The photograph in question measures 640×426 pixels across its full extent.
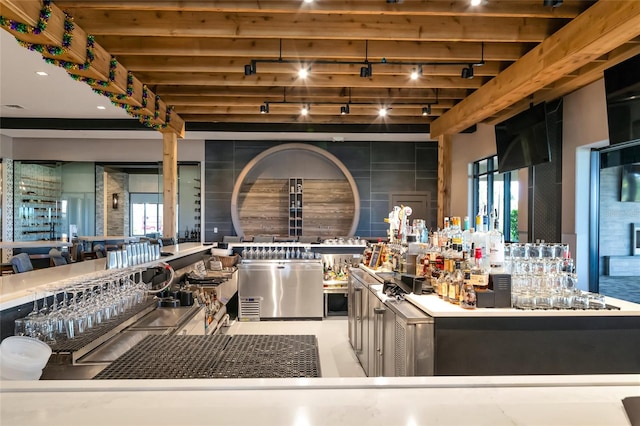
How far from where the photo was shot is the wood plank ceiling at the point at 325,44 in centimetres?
358

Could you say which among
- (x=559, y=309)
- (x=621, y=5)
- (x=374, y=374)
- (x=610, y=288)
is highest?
(x=621, y=5)

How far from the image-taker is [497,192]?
24.9 feet

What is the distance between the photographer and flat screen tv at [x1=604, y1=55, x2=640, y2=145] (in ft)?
13.1

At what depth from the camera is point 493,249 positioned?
2.45m

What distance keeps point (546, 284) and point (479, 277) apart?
1.47 feet

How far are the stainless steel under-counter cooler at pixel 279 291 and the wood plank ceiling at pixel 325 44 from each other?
100 inches

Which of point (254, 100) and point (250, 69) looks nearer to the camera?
point (250, 69)

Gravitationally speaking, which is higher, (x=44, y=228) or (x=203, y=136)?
(x=203, y=136)

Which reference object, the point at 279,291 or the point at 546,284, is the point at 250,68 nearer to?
the point at 279,291

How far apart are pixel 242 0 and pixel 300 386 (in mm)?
3375

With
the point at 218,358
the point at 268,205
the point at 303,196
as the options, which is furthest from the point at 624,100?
the point at 268,205

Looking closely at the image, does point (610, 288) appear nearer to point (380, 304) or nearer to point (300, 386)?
point (380, 304)

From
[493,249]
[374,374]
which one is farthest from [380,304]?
[493,249]

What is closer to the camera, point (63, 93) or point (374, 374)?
point (374, 374)
